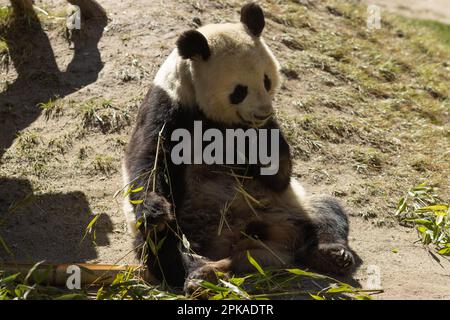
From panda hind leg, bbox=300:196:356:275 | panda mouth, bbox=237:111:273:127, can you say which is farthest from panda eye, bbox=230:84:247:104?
panda hind leg, bbox=300:196:356:275

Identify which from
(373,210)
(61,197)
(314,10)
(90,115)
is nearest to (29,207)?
(61,197)

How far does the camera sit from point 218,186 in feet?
21.3

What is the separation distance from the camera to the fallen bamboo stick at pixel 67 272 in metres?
5.67

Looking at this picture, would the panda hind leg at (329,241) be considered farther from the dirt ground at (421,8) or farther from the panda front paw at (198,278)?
the dirt ground at (421,8)

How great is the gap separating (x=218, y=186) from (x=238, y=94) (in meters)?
0.88

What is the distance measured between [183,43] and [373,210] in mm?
3005

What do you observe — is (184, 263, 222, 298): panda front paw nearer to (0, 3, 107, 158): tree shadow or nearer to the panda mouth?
the panda mouth

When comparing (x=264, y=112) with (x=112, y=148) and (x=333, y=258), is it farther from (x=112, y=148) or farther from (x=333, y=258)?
(x=112, y=148)

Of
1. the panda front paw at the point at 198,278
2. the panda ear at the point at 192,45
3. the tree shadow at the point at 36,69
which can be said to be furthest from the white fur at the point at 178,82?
the tree shadow at the point at 36,69

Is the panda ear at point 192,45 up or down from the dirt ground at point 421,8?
up

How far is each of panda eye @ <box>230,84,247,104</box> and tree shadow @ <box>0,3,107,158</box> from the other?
3.33 m

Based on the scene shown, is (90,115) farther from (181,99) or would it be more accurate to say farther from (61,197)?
(181,99)

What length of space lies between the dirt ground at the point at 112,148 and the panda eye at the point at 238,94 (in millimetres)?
1746

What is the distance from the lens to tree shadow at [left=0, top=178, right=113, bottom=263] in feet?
21.8
